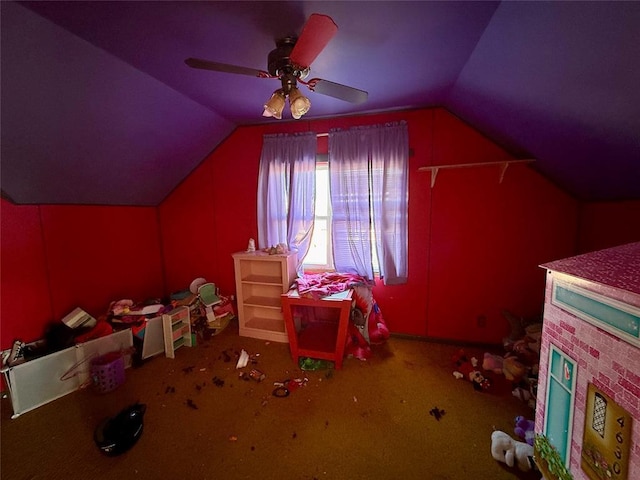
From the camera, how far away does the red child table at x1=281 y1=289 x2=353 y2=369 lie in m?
2.23

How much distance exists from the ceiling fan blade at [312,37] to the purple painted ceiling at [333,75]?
0.24 m

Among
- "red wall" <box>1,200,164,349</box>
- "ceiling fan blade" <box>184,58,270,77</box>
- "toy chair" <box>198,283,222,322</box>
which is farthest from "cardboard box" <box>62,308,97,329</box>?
"ceiling fan blade" <box>184,58,270,77</box>

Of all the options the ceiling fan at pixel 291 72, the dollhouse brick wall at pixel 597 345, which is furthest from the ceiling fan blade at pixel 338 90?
the dollhouse brick wall at pixel 597 345

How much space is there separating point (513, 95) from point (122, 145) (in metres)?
3.15

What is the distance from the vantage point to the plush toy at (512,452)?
142 centimetres

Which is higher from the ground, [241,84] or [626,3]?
[241,84]

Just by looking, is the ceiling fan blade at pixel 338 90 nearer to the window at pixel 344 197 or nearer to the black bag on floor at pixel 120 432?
the window at pixel 344 197

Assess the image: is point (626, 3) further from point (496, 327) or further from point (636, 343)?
point (496, 327)

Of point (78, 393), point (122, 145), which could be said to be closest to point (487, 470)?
point (78, 393)

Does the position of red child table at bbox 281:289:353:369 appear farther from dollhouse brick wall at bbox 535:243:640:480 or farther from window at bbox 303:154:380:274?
dollhouse brick wall at bbox 535:243:640:480

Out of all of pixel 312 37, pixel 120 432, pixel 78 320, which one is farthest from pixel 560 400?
pixel 78 320

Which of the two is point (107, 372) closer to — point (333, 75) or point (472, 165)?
point (333, 75)

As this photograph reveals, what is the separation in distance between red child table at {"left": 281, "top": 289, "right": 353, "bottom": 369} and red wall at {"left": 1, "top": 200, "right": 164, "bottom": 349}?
6.96 ft

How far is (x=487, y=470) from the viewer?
1.42 meters
